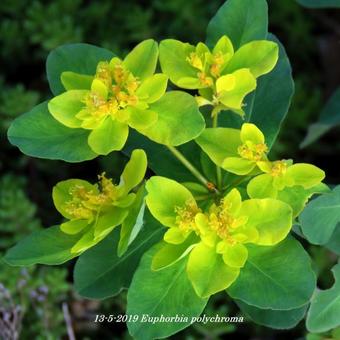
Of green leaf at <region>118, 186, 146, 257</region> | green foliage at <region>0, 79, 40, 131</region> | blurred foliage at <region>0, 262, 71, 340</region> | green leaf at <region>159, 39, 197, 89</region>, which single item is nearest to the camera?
green leaf at <region>118, 186, 146, 257</region>

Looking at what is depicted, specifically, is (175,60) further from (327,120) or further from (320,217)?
(327,120)

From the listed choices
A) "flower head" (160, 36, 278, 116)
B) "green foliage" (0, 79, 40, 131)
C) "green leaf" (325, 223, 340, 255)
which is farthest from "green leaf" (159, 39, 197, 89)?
"green foliage" (0, 79, 40, 131)

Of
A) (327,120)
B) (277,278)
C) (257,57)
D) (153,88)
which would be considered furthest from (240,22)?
(327,120)

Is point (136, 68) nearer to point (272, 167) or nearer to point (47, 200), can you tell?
point (272, 167)

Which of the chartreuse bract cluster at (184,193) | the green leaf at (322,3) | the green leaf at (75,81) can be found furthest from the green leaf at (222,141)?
the green leaf at (322,3)

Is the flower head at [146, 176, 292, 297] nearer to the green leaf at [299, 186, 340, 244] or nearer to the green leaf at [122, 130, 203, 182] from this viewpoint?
the green leaf at [299, 186, 340, 244]

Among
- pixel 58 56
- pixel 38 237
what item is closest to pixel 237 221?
pixel 38 237

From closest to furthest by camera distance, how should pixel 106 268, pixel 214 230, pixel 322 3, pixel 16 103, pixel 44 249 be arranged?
1. pixel 214 230
2. pixel 44 249
3. pixel 106 268
4. pixel 322 3
5. pixel 16 103
